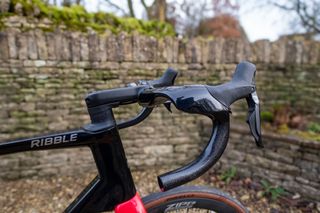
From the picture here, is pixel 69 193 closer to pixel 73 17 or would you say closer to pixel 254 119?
pixel 73 17

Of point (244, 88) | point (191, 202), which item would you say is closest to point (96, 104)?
point (244, 88)

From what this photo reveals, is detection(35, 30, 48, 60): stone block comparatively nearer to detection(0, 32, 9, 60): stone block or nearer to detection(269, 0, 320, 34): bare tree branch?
detection(0, 32, 9, 60): stone block

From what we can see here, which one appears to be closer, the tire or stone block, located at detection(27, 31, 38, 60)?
the tire

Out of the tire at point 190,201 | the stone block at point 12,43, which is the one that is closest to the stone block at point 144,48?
the stone block at point 12,43

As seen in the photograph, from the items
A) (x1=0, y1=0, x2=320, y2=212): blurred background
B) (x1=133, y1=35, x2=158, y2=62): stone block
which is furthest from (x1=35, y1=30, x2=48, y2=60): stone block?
(x1=133, y1=35, x2=158, y2=62): stone block

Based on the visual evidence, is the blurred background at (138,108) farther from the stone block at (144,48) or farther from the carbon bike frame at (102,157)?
the carbon bike frame at (102,157)

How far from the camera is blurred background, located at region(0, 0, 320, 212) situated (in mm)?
2602

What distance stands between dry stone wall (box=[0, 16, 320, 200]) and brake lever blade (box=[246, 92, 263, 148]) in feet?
7.26

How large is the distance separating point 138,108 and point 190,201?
2135 millimetres

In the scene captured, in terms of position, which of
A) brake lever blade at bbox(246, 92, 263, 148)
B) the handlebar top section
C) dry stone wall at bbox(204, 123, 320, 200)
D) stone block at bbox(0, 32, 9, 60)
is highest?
stone block at bbox(0, 32, 9, 60)

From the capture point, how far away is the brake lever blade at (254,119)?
76 cm

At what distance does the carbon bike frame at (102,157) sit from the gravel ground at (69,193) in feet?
6.10

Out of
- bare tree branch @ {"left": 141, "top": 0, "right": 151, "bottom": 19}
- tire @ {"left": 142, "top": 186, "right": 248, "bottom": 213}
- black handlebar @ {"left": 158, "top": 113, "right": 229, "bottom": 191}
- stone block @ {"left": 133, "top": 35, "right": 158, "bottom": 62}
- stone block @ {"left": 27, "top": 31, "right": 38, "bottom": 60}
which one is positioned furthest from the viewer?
bare tree branch @ {"left": 141, "top": 0, "right": 151, "bottom": 19}

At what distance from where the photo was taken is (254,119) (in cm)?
77
